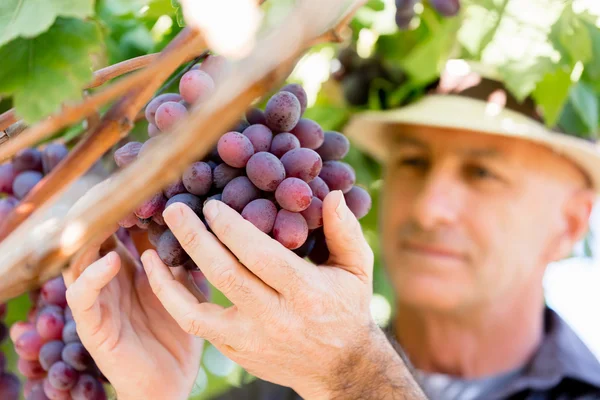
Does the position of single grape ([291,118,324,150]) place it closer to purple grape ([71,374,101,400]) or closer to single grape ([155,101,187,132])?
single grape ([155,101,187,132])

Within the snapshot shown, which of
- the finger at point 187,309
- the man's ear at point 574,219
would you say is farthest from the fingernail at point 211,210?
the man's ear at point 574,219

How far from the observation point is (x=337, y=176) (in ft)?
2.15

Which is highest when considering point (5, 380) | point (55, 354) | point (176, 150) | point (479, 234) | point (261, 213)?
point (176, 150)

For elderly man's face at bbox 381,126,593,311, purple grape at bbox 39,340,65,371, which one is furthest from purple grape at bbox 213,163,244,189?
elderly man's face at bbox 381,126,593,311

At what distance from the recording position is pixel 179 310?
0.62 meters

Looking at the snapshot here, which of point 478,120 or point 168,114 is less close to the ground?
point 168,114

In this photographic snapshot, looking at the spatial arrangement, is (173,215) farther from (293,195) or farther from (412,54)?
(412,54)

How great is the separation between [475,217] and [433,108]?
36 cm

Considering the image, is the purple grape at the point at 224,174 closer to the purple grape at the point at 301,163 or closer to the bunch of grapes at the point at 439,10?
the purple grape at the point at 301,163

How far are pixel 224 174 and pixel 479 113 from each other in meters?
1.19

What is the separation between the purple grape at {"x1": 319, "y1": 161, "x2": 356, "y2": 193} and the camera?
25.8 inches

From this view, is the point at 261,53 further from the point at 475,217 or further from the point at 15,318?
the point at 475,217

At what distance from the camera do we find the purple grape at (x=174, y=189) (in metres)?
0.59

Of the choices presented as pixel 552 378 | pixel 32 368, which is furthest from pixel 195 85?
pixel 552 378
